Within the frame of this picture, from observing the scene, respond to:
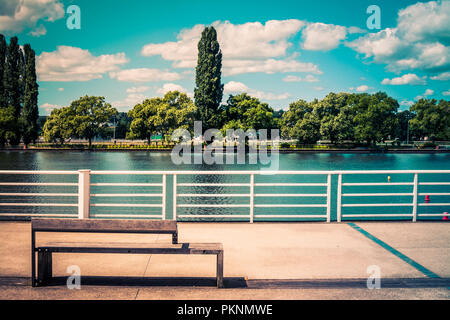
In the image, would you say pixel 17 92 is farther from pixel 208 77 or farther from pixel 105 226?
pixel 105 226

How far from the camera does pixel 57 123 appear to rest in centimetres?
9219

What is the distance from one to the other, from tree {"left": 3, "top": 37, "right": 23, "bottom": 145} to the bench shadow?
292ft

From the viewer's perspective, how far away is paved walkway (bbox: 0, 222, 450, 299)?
4348 millimetres

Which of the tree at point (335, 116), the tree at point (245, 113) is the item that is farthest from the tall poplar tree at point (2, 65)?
the tree at point (335, 116)

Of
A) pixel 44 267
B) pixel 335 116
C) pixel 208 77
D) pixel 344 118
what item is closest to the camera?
pixel 44 267

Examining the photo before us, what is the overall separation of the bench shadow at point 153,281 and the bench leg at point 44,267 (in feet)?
0.23

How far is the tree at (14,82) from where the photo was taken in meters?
80.9

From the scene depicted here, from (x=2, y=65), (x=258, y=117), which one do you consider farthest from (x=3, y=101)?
(x=258, y=117)

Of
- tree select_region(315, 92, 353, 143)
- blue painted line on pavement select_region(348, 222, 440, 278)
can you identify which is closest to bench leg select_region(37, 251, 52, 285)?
blue painted line on pavement select_region(348, 222, 440, 278)

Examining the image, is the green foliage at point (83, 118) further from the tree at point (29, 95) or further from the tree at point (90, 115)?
the tree at point (29, 95)

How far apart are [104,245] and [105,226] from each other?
0.26m

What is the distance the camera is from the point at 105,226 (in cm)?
458

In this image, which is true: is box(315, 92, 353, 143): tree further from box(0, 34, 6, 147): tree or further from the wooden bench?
the wooden bench
